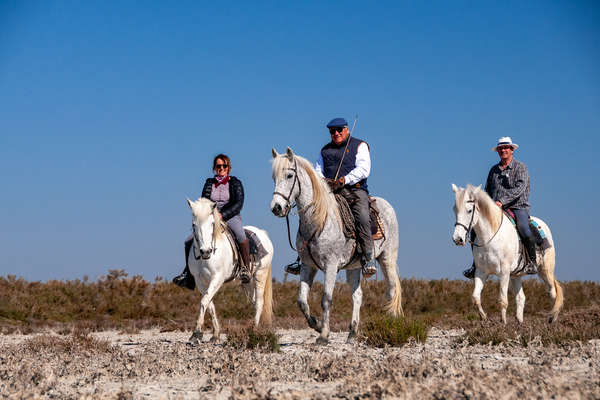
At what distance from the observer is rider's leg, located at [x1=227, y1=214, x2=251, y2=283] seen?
12.4 m

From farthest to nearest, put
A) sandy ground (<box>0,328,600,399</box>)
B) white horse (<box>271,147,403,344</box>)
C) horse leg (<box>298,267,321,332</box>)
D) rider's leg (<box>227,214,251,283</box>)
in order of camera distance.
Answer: rider's leg (<box>227,214,251,283</box>) → horse leg (<box>298,267,321,332</box>) → white horse (<box>271,147,403,344</box>) → sandy ground (<box>0,328,600,399</box>)

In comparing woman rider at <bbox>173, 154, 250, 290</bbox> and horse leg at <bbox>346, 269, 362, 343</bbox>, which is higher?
woman rider at <bbox>173, 154, 250, 290</bbox>

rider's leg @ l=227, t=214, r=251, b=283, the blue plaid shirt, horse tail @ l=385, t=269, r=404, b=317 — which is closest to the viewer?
horse tail @ l=385, t=269, r=404, b=317

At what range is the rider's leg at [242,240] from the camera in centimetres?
1238

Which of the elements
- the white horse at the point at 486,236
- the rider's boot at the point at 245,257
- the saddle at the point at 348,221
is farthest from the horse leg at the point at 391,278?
the rider's boot at the point at 245,257

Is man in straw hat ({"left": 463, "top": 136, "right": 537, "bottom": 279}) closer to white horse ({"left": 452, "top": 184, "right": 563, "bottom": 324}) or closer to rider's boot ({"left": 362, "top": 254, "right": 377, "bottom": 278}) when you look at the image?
white horse ({"left": 452, "top": 184, "right": 563, "bottom": 324})

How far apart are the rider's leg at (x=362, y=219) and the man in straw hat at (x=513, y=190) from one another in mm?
3883

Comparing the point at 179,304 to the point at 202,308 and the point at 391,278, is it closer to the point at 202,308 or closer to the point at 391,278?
the point at 202,308

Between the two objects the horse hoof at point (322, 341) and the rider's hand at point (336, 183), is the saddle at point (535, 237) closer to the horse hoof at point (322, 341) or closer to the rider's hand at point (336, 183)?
the rider's hand at point (336, 183)

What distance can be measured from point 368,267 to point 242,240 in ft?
9.48

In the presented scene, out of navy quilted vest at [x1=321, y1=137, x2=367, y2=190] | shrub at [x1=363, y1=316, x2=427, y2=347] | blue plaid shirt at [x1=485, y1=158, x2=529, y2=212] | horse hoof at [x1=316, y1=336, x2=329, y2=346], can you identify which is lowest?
horse hoof at [x1=316, y1=336, x2=329, y2=346]

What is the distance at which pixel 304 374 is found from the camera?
6.81 meters

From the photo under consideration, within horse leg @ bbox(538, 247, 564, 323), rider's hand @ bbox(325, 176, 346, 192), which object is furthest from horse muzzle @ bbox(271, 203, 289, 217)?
horse leg @ bbox(538, 247, 564, 323)

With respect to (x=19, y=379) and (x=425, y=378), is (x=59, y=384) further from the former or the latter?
(x=425, y=378)
